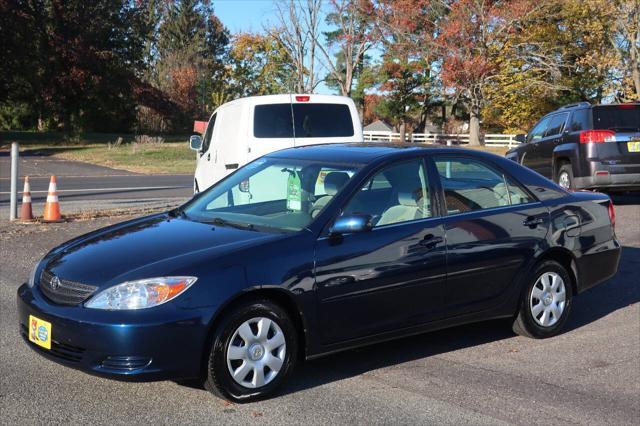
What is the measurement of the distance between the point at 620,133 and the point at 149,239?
10041 millimetres

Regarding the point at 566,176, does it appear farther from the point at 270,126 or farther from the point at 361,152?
the point at 361,152

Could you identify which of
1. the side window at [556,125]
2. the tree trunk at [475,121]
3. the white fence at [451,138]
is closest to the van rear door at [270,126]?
the side window at [556,125]

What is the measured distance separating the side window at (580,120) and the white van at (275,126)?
15.3 feet

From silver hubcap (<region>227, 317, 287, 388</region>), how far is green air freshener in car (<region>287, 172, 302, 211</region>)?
1.07 meters

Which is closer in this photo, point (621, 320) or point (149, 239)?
point (149, 239)

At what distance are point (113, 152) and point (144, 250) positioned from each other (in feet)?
101

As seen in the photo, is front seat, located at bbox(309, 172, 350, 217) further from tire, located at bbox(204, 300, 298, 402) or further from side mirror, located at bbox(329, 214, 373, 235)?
tire, located at bbox(204, 300, 298, 402)

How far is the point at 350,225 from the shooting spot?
195 inches

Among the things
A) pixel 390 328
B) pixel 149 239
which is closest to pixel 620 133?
pixel 390 328

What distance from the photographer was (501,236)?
5.86m

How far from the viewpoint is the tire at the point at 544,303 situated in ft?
20.0

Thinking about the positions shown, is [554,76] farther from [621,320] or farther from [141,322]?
[141,322]

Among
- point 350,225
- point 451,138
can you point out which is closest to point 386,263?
point 350,225

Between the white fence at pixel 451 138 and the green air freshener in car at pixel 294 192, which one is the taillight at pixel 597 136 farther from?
the white fence at pixel 451 138
